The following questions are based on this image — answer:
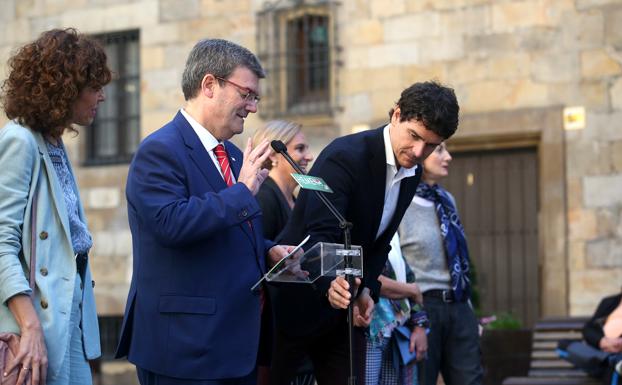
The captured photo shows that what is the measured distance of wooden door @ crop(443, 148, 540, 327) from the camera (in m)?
12.6

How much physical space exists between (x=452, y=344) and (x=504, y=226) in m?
5.70

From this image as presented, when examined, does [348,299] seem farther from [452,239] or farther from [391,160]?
[452,239]

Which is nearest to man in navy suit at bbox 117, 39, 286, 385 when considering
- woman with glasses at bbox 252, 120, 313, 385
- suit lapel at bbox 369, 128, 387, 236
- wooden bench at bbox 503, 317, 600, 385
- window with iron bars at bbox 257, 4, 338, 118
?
suit lapel at bbox 369, 128, 387, 236

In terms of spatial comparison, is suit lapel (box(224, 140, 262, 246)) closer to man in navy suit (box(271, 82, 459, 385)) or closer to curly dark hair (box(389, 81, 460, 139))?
man in navy suit (box(271, 82, 459, 385))

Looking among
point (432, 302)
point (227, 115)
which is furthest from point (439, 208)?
point (227, 115)

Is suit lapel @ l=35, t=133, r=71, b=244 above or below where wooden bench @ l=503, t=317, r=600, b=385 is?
above

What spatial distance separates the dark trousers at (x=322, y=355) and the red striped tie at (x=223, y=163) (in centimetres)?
102

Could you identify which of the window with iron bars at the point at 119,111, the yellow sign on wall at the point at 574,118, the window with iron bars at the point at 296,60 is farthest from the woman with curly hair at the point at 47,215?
the window with iron bars at the point at 119,111

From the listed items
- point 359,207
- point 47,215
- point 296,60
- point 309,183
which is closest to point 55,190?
point 47,215

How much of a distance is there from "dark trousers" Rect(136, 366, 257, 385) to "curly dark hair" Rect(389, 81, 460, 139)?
1.36 metres

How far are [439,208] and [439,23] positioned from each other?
19.1ft

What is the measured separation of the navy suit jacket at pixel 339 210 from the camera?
5.18 meters

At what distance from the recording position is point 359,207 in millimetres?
5242

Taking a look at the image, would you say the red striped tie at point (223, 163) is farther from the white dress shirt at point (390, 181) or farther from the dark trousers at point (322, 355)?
the dark trousers at point (322, 355)
